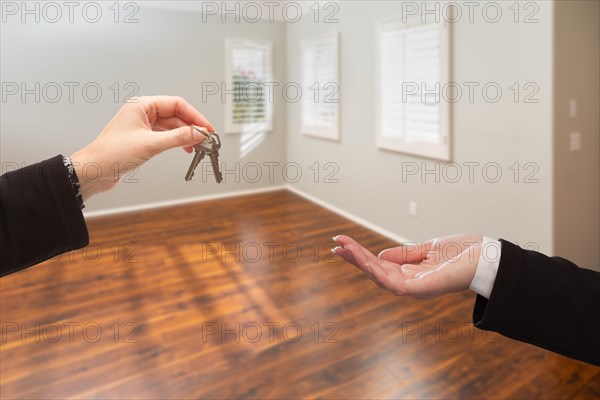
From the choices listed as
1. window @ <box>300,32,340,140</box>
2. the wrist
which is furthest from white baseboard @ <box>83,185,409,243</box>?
the wrist

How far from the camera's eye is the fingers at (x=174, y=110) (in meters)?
1.08

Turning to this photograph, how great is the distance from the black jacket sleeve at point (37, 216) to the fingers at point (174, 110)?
292mm

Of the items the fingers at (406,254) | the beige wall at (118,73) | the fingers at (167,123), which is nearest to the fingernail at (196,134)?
the fingers at (167,123)

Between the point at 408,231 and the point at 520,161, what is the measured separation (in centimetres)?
128

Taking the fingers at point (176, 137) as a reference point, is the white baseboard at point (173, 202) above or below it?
below

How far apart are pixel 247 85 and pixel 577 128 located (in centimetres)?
390

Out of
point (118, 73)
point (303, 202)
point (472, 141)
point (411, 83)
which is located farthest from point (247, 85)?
point (472, 141)

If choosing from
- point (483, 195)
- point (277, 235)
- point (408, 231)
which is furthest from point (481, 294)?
point (277, 235)

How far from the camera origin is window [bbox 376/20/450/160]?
130 inches

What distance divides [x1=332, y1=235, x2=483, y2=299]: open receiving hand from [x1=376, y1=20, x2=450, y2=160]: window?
2375mm

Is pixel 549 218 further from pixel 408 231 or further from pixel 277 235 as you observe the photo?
pixel 277 235

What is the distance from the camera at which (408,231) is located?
3.89 metres

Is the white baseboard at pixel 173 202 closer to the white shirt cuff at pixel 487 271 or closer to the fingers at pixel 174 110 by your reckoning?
the fingers at pixel 174 110

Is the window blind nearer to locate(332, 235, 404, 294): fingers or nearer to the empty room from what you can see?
the empty room
